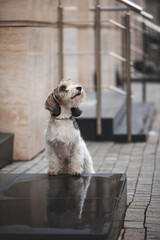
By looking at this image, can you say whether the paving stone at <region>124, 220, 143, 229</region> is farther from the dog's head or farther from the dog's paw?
the dog's head

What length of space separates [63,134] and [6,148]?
212 centimetres

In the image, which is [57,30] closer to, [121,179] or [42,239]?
[121,179]

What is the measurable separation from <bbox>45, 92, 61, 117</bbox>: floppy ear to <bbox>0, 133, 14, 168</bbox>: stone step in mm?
1933

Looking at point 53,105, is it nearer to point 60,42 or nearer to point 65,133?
point 65,133

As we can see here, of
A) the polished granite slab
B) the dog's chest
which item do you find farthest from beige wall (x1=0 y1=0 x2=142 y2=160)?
the dog's chest

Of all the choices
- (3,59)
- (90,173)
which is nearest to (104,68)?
(3,59)

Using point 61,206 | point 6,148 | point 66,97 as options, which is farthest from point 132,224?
point 6,148

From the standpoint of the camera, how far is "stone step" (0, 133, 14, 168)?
7136mm

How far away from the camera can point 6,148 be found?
730 cm

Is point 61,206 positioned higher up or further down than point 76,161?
Answer: further down

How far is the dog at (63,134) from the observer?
17.3ft

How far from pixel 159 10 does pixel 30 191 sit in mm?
37881

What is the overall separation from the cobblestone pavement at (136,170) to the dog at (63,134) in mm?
708

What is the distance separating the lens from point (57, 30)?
9.34 meters
